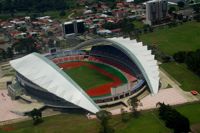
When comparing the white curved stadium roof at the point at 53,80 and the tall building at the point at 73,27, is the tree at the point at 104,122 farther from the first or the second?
the tall building at the point at 73,27

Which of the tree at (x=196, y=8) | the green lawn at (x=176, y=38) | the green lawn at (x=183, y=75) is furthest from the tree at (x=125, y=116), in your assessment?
the tree at (x=196, y=8)

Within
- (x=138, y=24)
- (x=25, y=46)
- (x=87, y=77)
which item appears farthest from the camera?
(x=138, y=24)

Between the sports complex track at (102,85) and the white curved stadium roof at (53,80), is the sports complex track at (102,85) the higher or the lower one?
the lower one

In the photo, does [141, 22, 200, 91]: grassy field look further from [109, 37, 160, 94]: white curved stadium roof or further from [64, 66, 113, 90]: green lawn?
[64, 66, 113, 90]: green lawn

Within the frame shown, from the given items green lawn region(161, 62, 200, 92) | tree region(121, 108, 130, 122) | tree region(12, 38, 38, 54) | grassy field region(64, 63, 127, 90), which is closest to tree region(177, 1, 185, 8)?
tree region(12, 38, 38, 54)

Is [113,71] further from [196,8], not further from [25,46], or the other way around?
[196,8]

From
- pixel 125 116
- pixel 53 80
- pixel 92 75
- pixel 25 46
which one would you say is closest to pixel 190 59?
pixel 92 75

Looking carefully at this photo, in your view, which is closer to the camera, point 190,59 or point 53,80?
point 53,80

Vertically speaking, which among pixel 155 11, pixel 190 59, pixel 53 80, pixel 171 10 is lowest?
pixel 190 59
